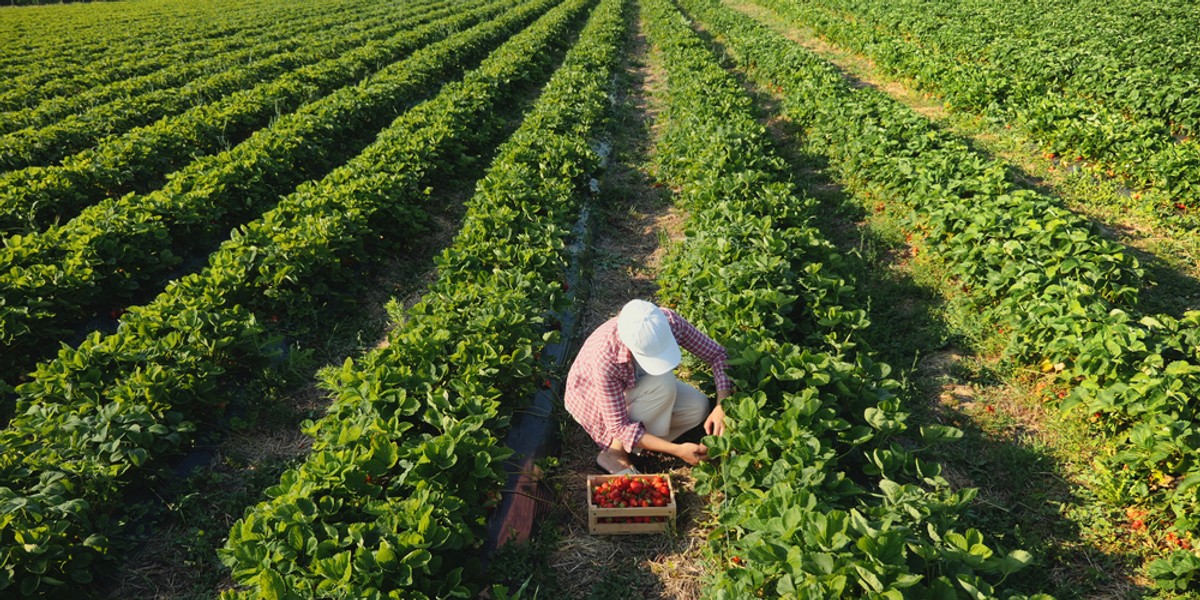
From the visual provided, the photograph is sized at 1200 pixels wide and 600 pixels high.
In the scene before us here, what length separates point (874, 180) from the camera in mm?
8602

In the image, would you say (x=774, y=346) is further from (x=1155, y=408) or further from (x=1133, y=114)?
(x=1133, y=114)

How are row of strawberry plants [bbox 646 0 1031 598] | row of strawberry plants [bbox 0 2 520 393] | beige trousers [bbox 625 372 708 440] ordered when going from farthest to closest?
row of strawberry plants [bbox 0 2 520 393] < beige trousers [bbox 625 372 708 440] < row of strawberry plants [bbox 646 0 1031 598]

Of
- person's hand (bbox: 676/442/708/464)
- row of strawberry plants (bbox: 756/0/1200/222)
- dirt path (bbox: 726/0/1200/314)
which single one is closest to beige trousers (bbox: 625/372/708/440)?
person's hand (bbox: 676/442/708/464)

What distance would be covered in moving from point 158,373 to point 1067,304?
23.0 feet

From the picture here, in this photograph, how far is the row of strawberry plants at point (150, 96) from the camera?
34.0ft

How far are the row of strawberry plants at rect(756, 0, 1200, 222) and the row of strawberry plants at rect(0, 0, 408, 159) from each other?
15865mm

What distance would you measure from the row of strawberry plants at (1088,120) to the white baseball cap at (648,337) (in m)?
7.49

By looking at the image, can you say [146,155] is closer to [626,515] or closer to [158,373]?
[158,373]

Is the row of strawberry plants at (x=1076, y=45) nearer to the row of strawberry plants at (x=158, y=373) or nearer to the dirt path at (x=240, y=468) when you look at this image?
the row of strawberry plants at (x=158, y=373)

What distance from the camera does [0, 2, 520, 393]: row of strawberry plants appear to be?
223 inches

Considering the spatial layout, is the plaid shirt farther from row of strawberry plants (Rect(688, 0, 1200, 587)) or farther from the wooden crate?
row of strawberry plants (Rect(688, 0, 1200, 587))

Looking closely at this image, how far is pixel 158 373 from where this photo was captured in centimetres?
448

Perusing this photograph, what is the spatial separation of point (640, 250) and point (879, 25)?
61.1 feet

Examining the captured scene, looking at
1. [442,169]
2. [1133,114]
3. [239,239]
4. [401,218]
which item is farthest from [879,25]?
[239,239]
